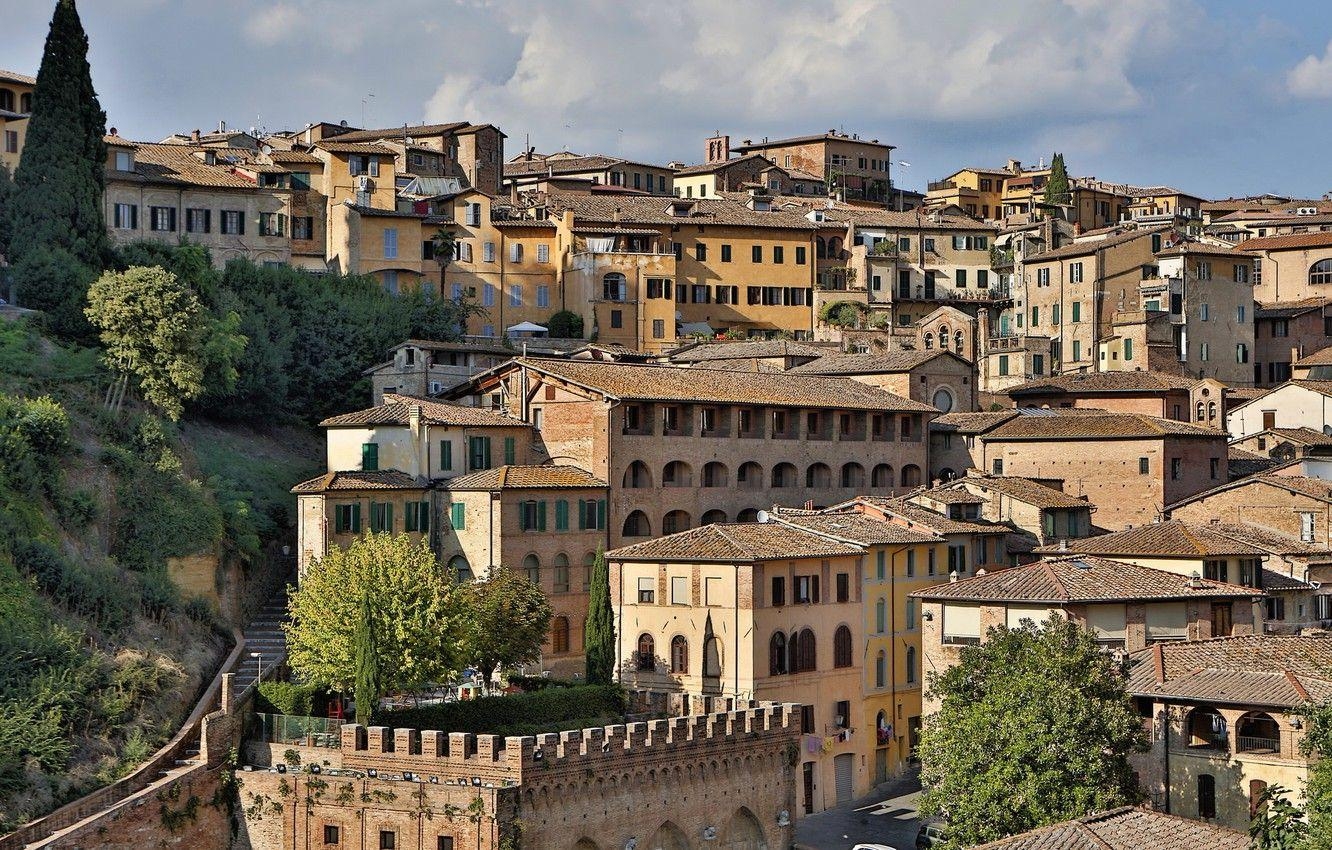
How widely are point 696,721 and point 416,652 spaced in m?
7.33

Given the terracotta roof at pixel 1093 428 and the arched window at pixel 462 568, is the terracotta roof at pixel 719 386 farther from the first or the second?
the arched window at pixel 462 568

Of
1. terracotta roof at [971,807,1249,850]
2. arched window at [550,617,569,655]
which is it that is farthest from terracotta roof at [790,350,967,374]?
terracotta roof at [971,807,1249,850]

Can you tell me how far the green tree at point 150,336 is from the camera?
64.3 meters

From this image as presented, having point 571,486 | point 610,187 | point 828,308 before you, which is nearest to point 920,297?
point 828,308

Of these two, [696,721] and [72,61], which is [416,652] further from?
[72,61]

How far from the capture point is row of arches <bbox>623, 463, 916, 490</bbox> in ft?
227

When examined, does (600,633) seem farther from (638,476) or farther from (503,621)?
(638,476)

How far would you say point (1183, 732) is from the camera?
168 feet

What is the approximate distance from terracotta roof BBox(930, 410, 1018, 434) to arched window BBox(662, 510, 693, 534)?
12.7m

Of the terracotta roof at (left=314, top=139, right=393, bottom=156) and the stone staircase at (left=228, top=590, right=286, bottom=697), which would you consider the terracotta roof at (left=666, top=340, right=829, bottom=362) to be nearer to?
the terracotta roof at (left=314, top=139, right=393, bottom=156)

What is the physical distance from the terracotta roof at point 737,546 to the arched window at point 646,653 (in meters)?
2.24

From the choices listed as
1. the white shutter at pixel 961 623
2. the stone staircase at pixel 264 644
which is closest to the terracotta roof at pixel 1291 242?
the white shutter at pixel 961 623

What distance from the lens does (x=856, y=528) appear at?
215ft

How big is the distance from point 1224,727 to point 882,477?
27.3 m
